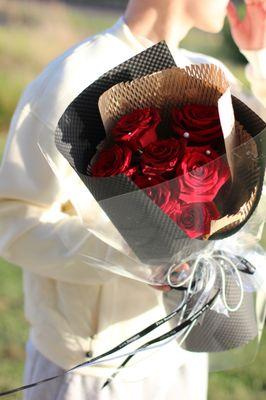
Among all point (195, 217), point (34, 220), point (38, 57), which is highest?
point (195, 217)

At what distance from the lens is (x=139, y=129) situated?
166cm

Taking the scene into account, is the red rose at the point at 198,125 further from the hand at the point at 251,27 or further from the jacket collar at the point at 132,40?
the hand at the point at 251,27

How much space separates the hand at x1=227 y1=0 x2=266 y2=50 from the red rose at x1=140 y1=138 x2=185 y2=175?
665mm

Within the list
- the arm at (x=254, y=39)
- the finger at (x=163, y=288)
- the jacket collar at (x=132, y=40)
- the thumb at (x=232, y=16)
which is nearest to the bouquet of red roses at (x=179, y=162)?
the finger at (x=163, y=288)

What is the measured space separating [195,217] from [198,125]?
194 mm

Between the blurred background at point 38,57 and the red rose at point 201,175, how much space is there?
1.08 meters

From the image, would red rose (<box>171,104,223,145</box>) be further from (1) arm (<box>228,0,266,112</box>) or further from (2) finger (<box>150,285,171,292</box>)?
(1) arm (<box>228,0,266,112</box>)

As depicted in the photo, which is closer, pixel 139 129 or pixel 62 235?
pixel 139 129

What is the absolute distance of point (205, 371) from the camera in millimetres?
2236

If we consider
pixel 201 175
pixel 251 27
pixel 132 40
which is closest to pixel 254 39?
pixel 251 27

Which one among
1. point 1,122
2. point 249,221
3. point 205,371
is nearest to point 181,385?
point 205,371

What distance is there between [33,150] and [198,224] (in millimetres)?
513

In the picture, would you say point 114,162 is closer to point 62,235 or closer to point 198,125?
point 198,125

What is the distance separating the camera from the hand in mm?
2168
